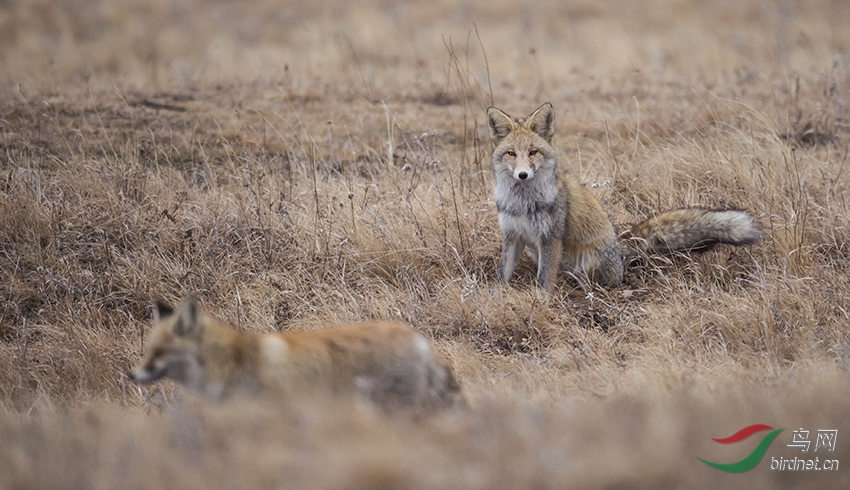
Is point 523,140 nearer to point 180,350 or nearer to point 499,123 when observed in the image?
point 499,123

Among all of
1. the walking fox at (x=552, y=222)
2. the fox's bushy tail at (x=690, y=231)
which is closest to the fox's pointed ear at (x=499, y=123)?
the walking fox at (x=552, y=222)

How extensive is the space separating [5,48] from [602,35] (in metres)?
12.9

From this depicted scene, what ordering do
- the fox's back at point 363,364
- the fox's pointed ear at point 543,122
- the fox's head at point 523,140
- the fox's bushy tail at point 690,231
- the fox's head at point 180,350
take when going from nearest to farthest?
the fox's head at point 180,350
the fox's back at point 363,364
the fox's bushy tail at point 690,231
the fox's head at point 523,140
the fox's pointed ear at point 543,122

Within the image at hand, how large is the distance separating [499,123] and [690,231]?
1.94 meters

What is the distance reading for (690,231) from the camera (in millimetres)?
6062

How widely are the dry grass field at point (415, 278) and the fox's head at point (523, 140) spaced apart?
89 cm

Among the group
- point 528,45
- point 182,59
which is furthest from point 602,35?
point 182,59

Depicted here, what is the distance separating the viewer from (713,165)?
7242 millimetres

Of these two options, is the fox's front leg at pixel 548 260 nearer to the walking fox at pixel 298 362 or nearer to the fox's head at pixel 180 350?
the walking fox at pixel 298 362

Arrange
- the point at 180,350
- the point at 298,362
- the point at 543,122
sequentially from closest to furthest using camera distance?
the point at 180,350, the point at 298,362, the point at 543,122

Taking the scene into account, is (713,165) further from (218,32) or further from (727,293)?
(218,32)

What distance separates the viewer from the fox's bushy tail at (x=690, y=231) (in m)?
5.77

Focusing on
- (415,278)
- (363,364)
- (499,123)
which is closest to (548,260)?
(415,278)

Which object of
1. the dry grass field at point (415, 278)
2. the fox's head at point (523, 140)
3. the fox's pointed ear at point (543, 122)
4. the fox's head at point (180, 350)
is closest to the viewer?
the dry grass field at point (415, 278)
